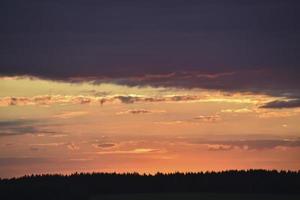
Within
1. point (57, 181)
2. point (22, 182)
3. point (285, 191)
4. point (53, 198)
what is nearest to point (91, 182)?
point (57, 181)

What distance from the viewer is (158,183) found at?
6073 inches

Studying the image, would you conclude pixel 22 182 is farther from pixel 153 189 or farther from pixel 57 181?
pixel 153 189

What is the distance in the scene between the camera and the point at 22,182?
463 ft

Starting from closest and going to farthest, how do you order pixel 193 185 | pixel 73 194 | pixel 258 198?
1. pixel 258 198
2. pixel 73 194
3. pixel 193 185

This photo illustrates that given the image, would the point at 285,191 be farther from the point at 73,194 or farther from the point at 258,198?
the point at 73,194

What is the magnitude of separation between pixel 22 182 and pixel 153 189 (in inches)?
1105

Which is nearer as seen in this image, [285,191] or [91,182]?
[285,191]

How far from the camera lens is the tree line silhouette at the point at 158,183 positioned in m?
137

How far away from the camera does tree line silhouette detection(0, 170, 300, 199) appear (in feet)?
449

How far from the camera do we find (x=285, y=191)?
13862 cm

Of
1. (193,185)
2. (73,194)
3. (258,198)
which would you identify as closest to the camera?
(258,198)

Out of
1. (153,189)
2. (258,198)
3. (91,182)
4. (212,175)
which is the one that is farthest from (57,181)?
(258,198)

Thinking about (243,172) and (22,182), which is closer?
(22,182)

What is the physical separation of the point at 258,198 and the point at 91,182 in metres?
42.3
